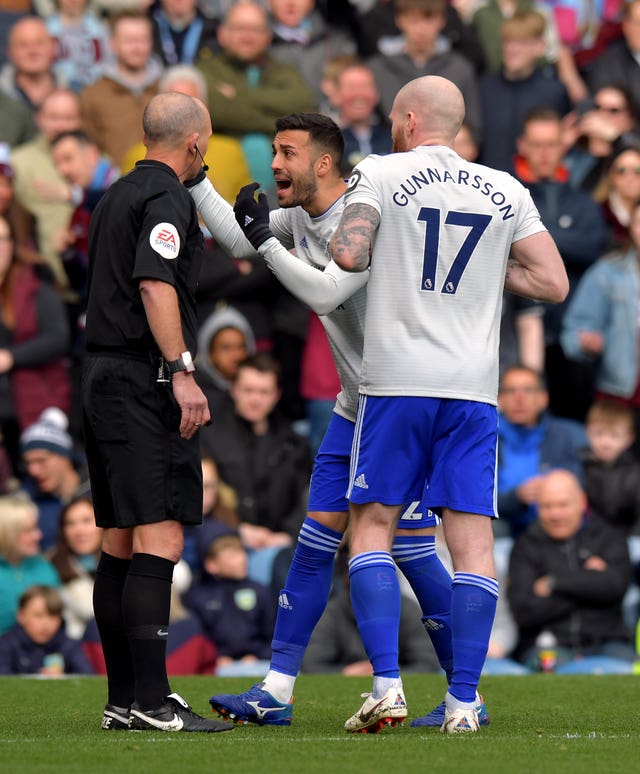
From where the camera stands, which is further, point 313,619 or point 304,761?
point 313,619

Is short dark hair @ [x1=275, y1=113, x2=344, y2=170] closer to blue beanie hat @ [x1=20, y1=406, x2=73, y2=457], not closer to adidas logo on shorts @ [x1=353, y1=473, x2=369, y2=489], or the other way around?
adidas logo on shorts @ [x1=353, y1=473, x2=369, y2=489]

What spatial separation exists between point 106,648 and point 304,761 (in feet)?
4.42

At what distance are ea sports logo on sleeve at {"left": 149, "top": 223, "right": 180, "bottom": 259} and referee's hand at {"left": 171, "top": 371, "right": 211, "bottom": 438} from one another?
455 millimetres

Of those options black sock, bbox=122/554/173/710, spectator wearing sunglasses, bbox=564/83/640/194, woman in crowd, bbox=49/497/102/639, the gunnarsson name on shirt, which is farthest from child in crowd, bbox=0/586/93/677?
spectator wearing sunglasses, bbox=564/83/640/194

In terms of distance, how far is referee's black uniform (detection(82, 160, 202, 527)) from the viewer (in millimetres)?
6625

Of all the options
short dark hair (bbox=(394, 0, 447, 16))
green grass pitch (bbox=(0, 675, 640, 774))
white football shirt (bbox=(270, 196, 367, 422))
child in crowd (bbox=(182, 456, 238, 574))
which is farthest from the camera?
short dark hair (bbox=(394, 0, 447, 16))

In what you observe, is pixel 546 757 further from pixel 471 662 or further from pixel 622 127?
pixel 622 127

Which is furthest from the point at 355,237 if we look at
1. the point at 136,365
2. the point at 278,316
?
the point at 278,316

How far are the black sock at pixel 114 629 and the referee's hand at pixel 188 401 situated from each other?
66 cm

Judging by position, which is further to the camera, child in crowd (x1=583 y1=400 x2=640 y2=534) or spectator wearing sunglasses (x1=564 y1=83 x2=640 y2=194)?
spectator wearing sunglasses (x1=564 y1=83 x2=640 y2=194)

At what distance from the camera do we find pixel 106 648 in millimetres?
6871

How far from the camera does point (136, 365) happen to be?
6.71m

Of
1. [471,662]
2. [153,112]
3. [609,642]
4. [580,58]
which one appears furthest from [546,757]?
[580,58]

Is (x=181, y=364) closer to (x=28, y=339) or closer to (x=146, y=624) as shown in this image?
(x=146, y=624)
